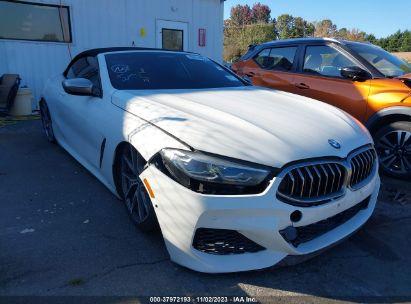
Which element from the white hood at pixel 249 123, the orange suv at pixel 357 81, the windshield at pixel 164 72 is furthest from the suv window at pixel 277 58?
the white hood at pixel 249 123

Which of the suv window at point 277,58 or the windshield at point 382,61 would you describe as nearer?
the windshield at point 382,61

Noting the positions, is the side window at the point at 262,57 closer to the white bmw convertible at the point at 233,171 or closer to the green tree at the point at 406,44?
the white bmw convertible at the point at 233,171

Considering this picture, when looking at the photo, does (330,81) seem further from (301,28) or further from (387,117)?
(301,28)

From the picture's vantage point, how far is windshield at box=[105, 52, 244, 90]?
3590mm

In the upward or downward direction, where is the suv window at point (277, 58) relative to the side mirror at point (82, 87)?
upward

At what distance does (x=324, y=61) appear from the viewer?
16.4 ft

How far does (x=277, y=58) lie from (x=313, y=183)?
3.81 m

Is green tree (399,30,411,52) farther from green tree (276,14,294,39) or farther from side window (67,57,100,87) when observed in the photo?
side window (67,57,100,87)

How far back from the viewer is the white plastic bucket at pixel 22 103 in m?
7.80

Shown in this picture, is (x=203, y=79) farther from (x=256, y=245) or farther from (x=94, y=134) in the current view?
(x=256, y=245)

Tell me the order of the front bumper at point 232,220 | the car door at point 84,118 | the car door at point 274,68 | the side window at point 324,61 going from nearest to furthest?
1. the front bumper at point 232,220
2. the car door at point 84,118
3. the side window at point 324,61
4. the car door at point 274,68

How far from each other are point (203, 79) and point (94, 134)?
1300 millimetres

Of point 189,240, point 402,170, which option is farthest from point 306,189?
point 402,170

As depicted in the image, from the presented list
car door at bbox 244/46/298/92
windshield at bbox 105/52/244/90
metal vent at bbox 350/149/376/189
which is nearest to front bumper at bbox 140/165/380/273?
metal vent at bbox 350/149/376/189
